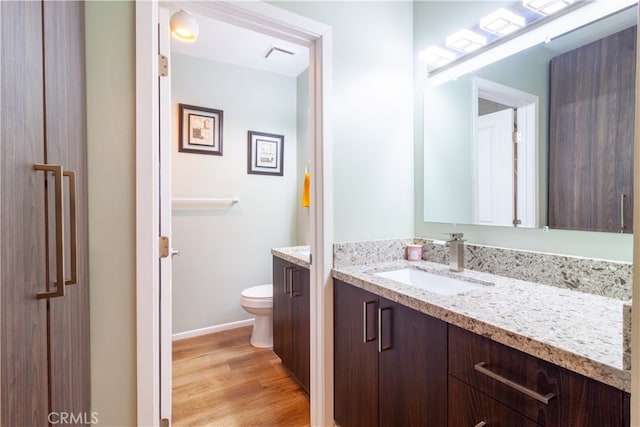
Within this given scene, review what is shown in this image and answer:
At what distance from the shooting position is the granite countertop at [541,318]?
0.62 m

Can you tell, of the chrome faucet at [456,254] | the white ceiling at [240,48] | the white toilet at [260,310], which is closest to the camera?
the chrome faucet at [456,254]

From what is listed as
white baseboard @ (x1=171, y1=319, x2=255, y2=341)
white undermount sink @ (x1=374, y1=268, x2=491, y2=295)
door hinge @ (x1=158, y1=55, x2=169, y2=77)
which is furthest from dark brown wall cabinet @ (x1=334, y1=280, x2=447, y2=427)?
white baseboard @ (x1=171, y1=319, x2=255, y2=341)

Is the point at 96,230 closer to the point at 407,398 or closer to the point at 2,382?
the point at 2,382

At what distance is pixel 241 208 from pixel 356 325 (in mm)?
1880

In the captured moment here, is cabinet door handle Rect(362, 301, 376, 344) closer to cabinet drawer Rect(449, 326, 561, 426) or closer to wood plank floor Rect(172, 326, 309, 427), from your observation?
cabinet drawer Rect(449, 326, 561, 426)

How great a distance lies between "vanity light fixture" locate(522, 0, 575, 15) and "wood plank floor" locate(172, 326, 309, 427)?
89.6 inches

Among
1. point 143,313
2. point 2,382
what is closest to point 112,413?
point 143,313

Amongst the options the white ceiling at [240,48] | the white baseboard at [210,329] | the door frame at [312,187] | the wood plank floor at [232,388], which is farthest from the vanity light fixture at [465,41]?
the white baseboard at [210,329]

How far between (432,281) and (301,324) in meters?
0.81

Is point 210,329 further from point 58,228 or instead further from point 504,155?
point 504,155

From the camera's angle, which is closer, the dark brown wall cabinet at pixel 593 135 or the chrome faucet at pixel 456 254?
the dark brown wall cabinet at pixel 593 135

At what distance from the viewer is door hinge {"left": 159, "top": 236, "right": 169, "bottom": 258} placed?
1.22m

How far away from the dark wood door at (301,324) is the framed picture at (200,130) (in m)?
1.57

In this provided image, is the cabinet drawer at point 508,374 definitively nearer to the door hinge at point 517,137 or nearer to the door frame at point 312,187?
the door frame at point 312,187
